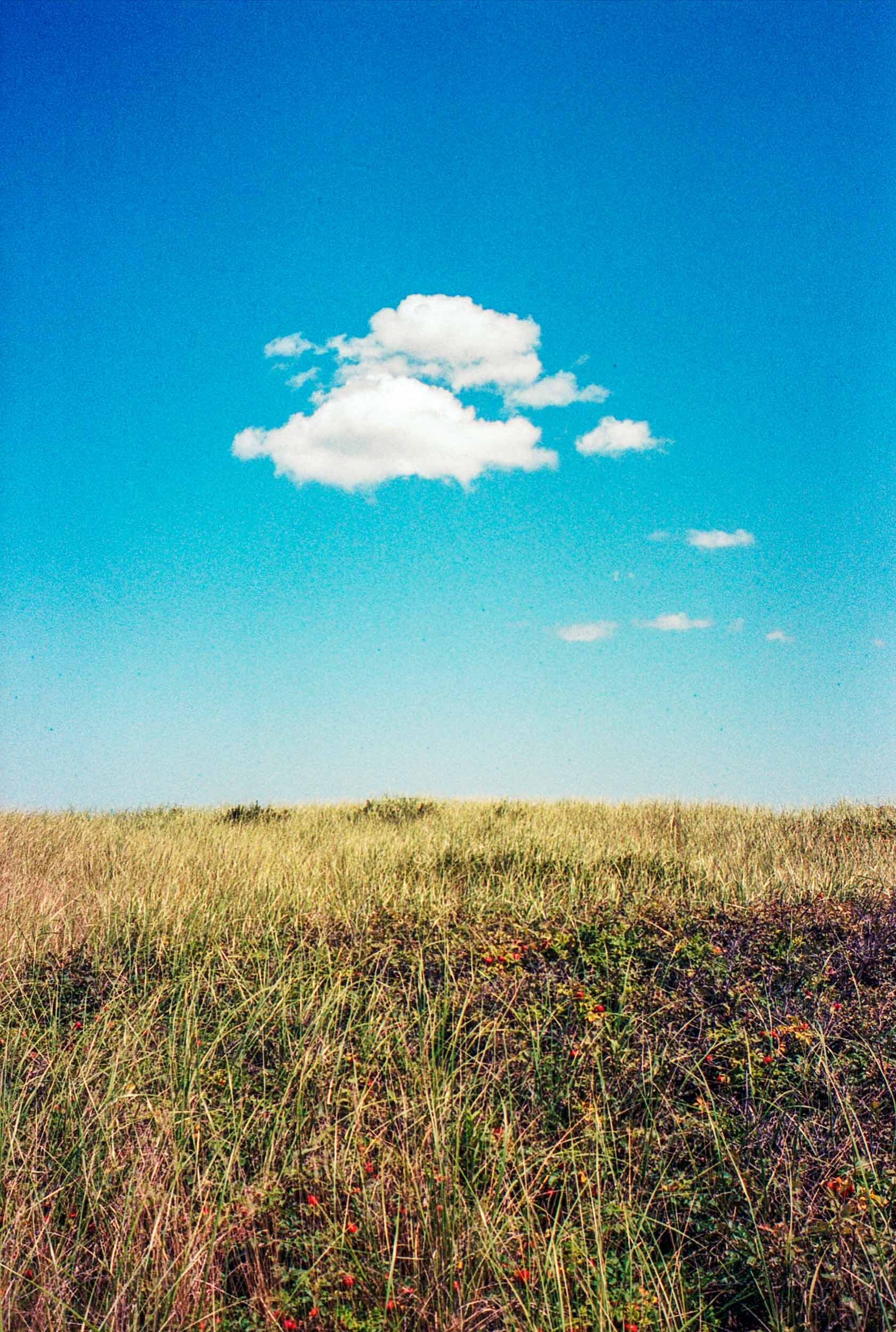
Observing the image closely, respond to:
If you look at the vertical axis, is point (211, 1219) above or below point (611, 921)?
below

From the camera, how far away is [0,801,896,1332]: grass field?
3.22 meters

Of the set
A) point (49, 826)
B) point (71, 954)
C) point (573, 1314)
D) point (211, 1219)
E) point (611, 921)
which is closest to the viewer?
point (573, 1314)

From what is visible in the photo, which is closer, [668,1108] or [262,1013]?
[668,1108]

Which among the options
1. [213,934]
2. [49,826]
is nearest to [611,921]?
[213,934]

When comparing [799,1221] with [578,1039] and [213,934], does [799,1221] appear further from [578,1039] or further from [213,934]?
[213,934]

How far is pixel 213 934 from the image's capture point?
6.17 meters

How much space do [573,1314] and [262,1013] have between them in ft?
7.76

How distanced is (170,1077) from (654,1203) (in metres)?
2.33

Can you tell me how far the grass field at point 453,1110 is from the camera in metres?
3.22

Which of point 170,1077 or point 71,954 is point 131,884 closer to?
point 71,954

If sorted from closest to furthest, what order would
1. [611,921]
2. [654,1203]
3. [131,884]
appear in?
[654,1203] → [611,921] → [131,884]

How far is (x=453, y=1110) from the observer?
13.3 ft

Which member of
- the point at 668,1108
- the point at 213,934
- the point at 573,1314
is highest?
the point at 213,934

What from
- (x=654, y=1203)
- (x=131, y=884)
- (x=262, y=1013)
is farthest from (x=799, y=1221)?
(x=131, y=884)
